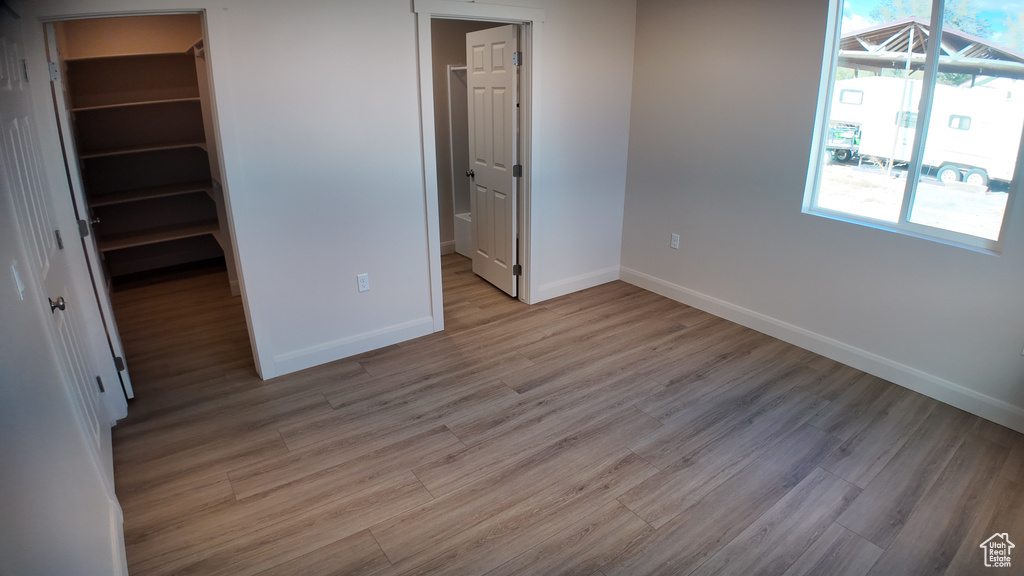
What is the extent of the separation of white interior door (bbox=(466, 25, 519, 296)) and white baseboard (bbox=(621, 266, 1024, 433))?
1.30 m

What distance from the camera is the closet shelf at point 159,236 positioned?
482 cm

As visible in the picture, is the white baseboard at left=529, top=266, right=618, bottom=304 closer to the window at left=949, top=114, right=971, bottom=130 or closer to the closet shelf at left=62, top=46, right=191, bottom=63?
the window at left=949, top=114, right=971, bottom=130

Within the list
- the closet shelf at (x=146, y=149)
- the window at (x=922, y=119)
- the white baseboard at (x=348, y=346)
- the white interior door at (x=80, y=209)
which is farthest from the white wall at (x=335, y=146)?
the closet shelf at (x=146, y=149)

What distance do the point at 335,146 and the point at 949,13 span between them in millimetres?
3394

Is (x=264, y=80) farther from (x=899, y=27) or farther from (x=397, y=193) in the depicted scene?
(x=899, y=27)

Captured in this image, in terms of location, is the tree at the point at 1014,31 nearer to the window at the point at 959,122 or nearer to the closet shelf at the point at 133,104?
the window at the point at 959,122

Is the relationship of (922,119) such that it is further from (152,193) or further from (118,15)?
(152,193)

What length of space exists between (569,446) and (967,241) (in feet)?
7.93

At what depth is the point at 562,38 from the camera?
13.6ft

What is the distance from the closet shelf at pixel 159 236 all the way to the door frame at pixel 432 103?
2.48 meters

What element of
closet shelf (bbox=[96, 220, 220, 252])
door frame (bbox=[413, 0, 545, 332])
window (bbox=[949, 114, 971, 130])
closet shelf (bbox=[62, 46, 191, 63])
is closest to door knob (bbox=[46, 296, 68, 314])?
door frame (bbox=[413, 0, 545, 332])

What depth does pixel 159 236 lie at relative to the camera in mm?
5023

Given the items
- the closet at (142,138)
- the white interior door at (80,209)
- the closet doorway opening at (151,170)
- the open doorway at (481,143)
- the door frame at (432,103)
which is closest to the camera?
the white interior door at (80,209)

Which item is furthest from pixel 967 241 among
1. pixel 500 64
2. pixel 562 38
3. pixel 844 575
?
pixel 500 64
